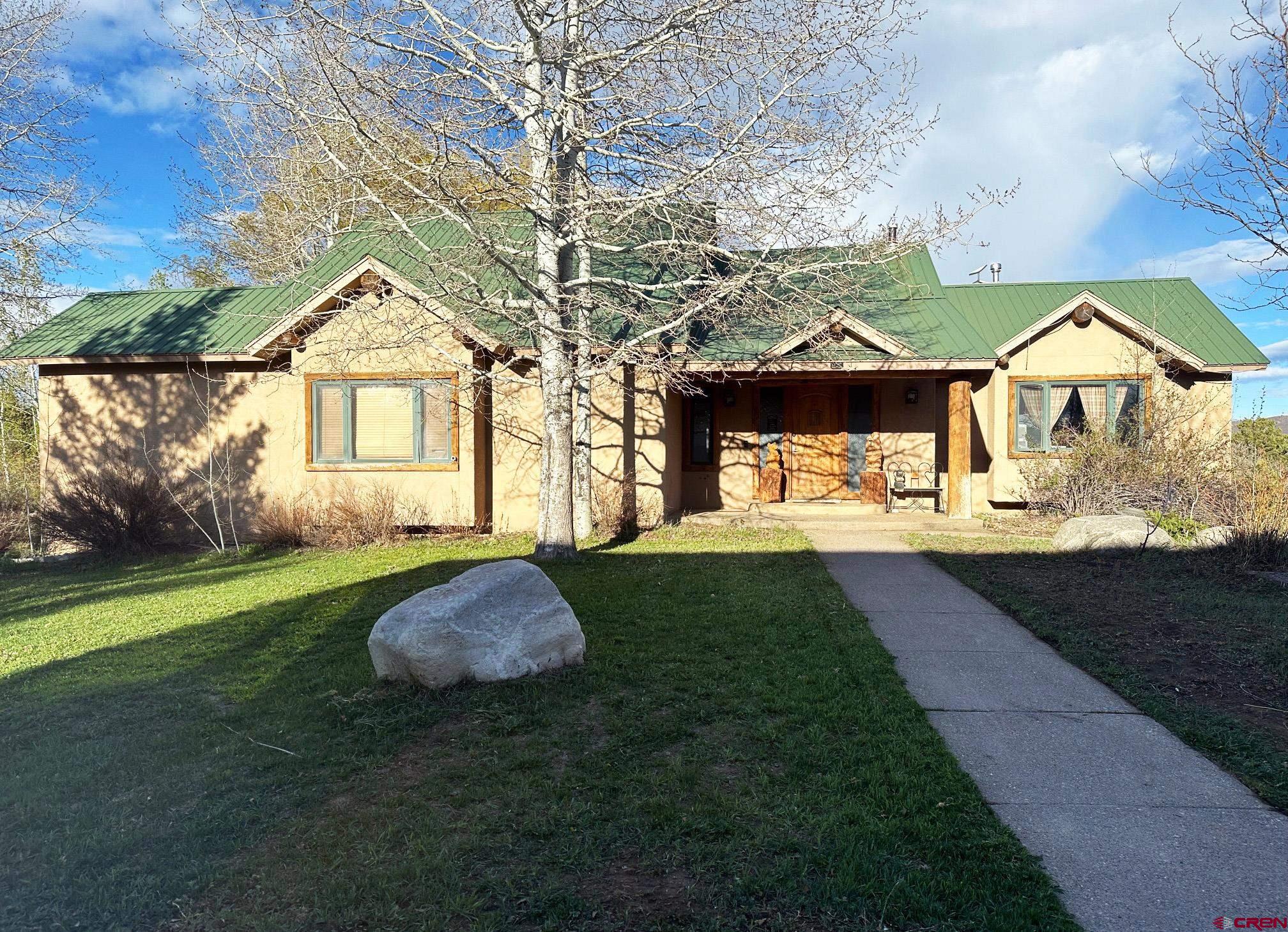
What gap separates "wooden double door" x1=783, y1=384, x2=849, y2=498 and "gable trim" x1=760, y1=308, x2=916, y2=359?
9.28 feet

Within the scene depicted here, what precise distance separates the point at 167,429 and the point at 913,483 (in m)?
14.1

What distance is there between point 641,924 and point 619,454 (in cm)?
1036

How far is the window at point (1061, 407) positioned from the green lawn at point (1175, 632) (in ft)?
16.6

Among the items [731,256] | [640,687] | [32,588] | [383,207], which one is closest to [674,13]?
[731,256]

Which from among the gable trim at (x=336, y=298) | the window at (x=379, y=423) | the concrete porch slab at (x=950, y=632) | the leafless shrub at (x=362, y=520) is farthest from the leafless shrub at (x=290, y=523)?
the concrete porch slab at (x=950, y=632)

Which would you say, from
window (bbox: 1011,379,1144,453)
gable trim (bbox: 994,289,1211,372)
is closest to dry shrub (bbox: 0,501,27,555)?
gable trim (bbox: 994,289,1211,372)

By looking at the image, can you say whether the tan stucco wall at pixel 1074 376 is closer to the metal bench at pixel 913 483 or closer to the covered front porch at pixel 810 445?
the metal bench at pixel 913 483

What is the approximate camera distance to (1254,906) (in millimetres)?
2900

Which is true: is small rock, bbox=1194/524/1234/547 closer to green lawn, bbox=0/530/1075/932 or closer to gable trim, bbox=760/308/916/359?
gable trim, bbox=760/308/916/359

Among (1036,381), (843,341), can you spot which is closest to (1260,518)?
(1036,381)

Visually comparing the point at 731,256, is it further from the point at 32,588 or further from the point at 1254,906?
the point at 32,588

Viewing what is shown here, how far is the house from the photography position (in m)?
13.0

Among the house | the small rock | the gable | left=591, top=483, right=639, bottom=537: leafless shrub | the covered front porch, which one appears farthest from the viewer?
the covered front porch

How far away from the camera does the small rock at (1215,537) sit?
9516mm
